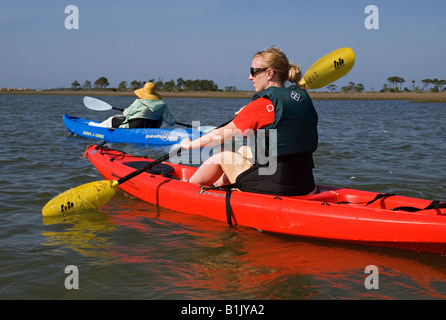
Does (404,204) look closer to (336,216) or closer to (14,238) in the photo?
(336,216)

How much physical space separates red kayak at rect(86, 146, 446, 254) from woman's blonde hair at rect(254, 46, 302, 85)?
43.5 inches

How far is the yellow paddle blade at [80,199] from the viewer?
15.3 ft

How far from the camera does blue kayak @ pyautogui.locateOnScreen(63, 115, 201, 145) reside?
379 inches

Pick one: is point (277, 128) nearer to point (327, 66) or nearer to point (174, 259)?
point (174, 259)

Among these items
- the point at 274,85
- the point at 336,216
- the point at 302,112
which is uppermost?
the point at 274,85

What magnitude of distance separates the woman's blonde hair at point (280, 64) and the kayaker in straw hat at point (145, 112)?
6.36m

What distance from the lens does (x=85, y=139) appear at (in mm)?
10930
